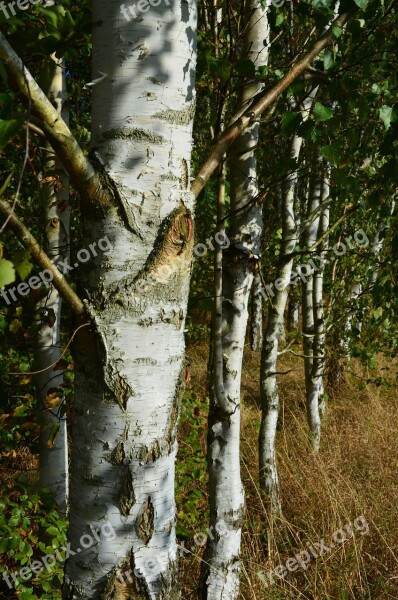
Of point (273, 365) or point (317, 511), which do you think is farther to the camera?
point (273, 365)

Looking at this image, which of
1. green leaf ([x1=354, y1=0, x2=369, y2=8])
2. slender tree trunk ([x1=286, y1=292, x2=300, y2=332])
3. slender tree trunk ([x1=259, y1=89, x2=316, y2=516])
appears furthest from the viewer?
slender tree trunk ([x1=286, y1=292, x2=300, y2=332])

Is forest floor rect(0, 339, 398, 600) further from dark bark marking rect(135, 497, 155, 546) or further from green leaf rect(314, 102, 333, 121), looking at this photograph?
green leaf rect(314, 102, 333, 121)

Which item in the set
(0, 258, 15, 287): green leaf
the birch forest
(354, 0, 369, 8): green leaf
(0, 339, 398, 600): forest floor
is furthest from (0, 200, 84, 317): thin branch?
(0, 339, 398, 600): forest floor

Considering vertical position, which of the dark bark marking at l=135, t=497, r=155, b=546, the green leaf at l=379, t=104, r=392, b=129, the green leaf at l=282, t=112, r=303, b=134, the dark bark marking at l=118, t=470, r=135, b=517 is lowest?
the dark bark marking at l=135, t=497, r=155, b=546

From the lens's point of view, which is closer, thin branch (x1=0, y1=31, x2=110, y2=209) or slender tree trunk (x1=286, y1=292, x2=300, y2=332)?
thin branch (x1=0, y1=31, x2=110, y2=209)

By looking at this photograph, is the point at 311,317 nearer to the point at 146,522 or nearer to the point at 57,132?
the point at 146,522

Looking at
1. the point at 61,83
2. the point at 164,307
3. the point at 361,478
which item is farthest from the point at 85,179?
the point at 361,478

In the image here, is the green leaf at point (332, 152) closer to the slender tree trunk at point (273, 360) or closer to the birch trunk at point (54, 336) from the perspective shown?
the birch trunk at point (54, 336)

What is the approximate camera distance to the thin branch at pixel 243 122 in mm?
1291

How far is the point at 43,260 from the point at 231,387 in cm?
158

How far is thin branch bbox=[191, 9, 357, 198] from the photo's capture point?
1291mm

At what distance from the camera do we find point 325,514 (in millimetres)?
3285

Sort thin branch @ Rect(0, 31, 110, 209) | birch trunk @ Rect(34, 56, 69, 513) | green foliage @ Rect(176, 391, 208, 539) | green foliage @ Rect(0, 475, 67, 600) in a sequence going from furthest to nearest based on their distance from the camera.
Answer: green foliage @ Rect(176, 391, 208, 539)
birch trunk @ Rect(34, 56, 69, 513)
green foliage @ Rect(0, 475, 67, 600)
thin branch @ Rect(0, 31, 110, 209)

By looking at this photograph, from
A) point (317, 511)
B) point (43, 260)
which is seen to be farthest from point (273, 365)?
point (43, 260)
